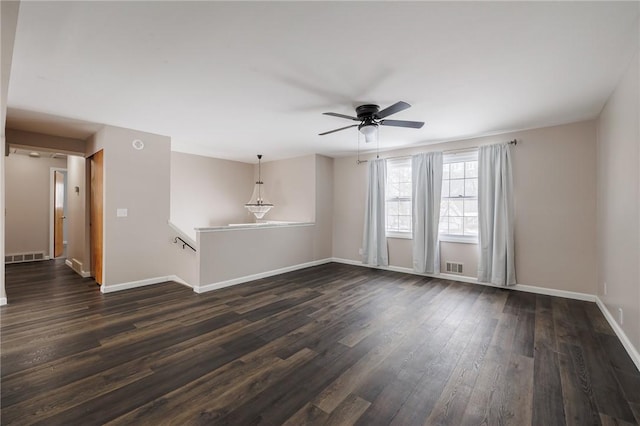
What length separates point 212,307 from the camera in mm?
3564

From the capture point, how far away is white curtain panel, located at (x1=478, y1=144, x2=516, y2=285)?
14.3 feet

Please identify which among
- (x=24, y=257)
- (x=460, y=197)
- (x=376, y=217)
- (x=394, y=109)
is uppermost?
(x=394, y=109)

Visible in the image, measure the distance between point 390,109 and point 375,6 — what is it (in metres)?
1.24

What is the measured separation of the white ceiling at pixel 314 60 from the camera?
175 cm

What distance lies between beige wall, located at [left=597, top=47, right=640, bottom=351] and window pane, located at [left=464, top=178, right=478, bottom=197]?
5.22 ft

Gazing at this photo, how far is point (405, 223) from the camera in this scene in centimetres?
571

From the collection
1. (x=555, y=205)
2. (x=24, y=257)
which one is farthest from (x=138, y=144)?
(x=555, y=205)

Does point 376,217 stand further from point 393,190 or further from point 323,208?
point 323,208

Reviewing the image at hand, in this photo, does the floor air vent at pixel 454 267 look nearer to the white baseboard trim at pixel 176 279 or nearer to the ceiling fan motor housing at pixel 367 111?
the ceiling fan motor housing at pixel 367 111

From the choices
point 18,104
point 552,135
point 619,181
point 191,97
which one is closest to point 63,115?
point 18,104

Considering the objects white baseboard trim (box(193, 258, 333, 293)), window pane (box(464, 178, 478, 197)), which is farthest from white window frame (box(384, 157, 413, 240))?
white baseboard trim (box(193, 258, 333, 293))

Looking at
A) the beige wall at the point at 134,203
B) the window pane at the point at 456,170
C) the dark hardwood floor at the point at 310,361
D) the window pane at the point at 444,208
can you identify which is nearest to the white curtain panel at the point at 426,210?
the window pane at the point at 444,208

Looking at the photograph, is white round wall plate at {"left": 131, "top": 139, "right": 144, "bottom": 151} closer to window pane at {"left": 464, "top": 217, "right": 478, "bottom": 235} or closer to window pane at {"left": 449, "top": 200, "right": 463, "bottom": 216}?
window pane at {"left": 449, "top": 200, "right": 463, "bottom": 216}

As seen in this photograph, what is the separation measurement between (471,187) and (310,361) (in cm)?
418
